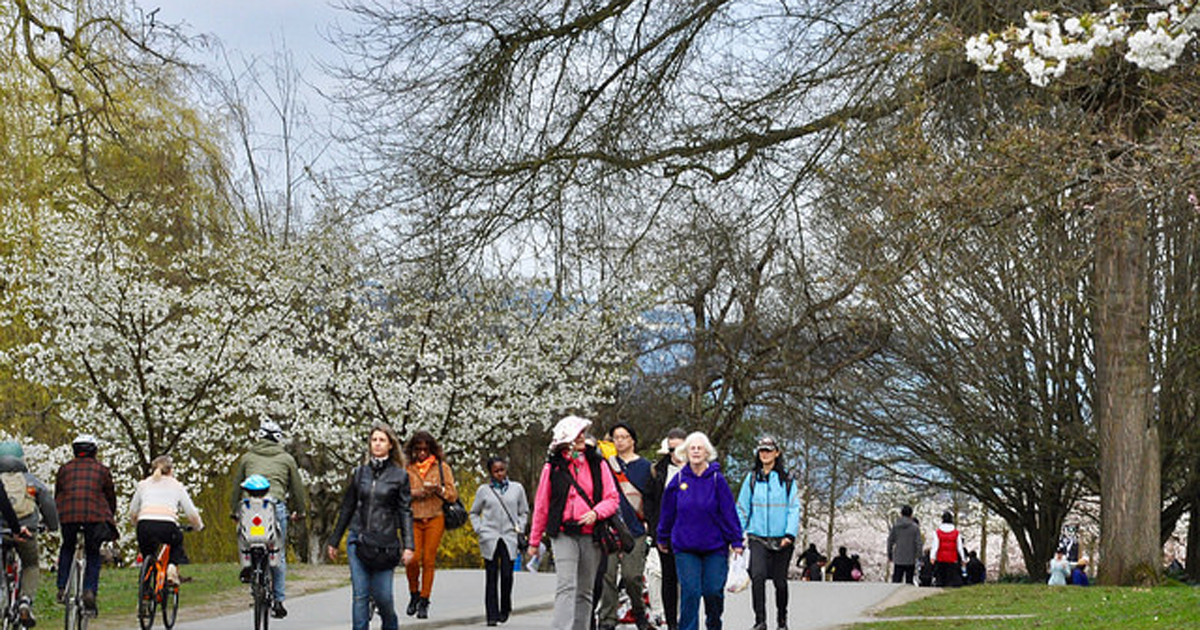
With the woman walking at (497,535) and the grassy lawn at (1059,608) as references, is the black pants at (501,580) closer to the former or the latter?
the woman walking at (497,535)

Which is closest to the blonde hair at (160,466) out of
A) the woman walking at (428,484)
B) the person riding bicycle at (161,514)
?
the person riding bicycle at (161,514)

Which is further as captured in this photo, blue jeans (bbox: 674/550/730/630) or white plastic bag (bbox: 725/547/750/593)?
white plastic bag (bbox: 725/547/750/593)

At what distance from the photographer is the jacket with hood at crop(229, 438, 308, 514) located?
51.0ft

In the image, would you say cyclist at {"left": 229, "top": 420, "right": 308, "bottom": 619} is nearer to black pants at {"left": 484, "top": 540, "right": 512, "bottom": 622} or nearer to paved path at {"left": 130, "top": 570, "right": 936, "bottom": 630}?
paved path at {"left": 130, "top": 570, "right": 936, "bottom": 630}

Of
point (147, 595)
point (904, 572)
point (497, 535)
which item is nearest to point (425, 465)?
point (497, 535)

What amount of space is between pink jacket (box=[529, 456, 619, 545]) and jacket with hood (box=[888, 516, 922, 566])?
2042 cm

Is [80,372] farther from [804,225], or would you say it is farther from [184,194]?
[804,225]

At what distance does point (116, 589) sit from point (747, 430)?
88.5 feet

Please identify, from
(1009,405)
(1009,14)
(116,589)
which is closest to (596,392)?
(1009,405)

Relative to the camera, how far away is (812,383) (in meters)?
34.9

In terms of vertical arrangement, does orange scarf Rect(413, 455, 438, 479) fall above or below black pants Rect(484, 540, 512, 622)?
above

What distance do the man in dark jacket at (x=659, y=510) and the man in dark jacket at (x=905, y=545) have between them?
56.8 feet

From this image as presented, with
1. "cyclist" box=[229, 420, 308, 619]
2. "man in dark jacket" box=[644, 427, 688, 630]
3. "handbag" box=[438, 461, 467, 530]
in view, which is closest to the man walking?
Result: "man in dark jacket" box=[644, 427, 688, 630]

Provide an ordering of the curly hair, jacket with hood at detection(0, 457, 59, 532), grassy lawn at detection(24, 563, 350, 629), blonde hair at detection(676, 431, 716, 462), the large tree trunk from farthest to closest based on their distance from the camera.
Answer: the large tree trunk, grassy lawn at detection(24, 563, 350, 629), the curly hair, jacket with hood at detection(0, 457, 59, 532), blonde hair at detection(676, 431, 716, 462)
